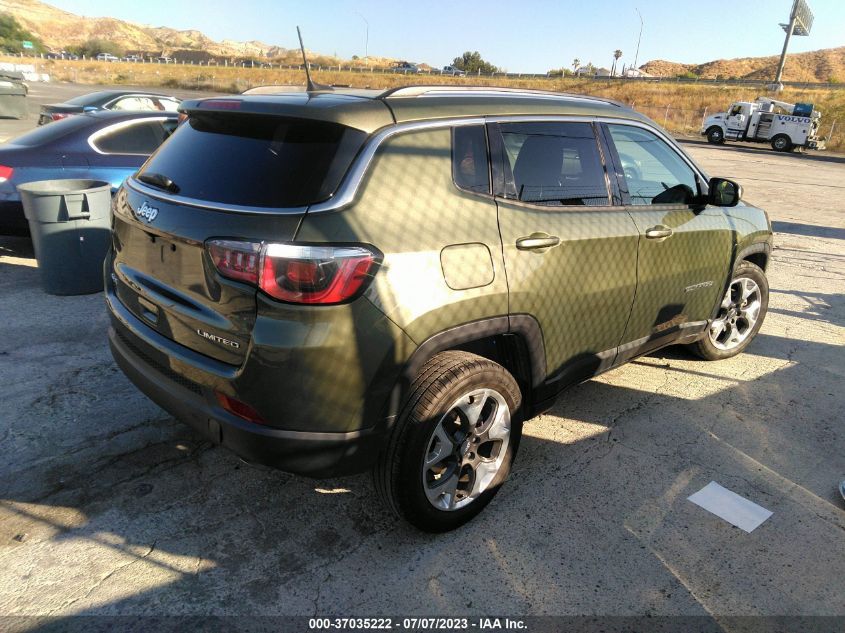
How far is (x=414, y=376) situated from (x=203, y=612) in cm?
120

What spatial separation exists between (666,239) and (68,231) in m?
4.92

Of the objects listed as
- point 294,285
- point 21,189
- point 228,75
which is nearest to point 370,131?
point 294,285

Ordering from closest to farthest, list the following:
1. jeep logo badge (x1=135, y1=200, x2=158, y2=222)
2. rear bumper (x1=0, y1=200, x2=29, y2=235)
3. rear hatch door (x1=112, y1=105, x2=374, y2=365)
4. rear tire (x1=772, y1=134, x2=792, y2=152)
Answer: rear hatch door (x1=112, y1=105, x2=374, y2=365) < jeep logo badge (x1=135, y1=200, x2=158, y2=222) < rear bumper (x1=0, y1=200, x2=29, y2=235) < rear tire (x1=772, y1=134, x2=792, y2=152)

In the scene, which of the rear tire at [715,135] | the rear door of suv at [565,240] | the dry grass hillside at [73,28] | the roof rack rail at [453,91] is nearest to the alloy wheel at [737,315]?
the rear door of suv at [565,240]

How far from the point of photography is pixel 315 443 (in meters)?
2.23

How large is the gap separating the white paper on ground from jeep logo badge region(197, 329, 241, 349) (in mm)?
2413

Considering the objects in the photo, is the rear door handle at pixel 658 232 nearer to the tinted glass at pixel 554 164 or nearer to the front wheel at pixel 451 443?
the tinted glass at pixel 554 164

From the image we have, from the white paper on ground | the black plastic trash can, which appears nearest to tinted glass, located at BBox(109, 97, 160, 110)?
the black plastic trash can

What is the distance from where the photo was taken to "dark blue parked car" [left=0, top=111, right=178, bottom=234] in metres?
5.75

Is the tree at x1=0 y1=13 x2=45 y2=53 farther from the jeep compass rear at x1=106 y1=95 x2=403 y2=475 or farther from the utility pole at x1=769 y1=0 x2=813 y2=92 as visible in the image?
the jeep compass rear at x1=106 y1=95 x2=403 y2=475

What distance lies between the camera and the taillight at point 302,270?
207 cm

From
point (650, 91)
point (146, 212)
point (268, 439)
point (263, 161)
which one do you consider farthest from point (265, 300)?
point (650, 91)

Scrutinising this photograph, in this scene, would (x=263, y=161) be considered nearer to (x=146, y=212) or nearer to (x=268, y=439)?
(x=146, y=212)

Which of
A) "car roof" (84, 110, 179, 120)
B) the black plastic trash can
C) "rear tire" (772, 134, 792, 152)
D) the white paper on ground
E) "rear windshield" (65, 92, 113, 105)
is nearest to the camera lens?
the white paper on ground
